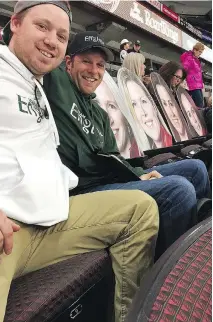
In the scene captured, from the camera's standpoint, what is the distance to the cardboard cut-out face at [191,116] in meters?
3.50

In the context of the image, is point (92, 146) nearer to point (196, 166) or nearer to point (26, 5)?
point (26, 5)

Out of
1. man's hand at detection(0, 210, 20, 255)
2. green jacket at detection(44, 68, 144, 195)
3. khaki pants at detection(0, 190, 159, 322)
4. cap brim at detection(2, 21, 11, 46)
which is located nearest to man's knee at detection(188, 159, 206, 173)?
green jacket at detection(44, 68, 144, 195)

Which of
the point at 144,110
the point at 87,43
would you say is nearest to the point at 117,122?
the point at 144,110

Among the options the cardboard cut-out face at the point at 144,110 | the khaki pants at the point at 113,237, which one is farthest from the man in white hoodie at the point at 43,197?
the cardboard cut-out face at the point at 144,110

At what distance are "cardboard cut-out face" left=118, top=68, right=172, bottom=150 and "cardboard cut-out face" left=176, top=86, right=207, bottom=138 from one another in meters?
0.70

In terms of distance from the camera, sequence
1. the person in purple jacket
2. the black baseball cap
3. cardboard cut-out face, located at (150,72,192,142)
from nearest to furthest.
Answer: the black baseball cap → cardboard cut-out face, located at (150,72,192,142) → the person in purple jacket

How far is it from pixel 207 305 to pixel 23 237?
44 centimetres

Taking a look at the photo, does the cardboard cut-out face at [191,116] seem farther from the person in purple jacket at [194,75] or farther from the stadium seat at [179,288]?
the stadium seat at [179,288]

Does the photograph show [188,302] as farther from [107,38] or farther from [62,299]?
[107,38]

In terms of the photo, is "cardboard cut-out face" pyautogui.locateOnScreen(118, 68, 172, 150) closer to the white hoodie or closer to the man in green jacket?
the man in green jacket

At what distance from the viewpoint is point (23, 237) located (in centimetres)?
79

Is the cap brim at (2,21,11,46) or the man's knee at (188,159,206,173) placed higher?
the cap brim at (2,21,11,46)

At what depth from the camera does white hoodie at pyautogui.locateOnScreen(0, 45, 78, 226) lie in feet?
2.56

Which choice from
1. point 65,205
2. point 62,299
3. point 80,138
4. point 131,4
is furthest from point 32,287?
point 131,4
